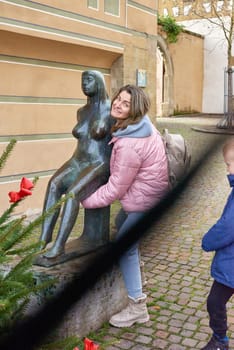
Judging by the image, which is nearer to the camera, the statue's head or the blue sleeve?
the blue sleeve

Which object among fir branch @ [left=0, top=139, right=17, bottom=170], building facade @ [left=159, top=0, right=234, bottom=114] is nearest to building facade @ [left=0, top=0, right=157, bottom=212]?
building facade @ [left=159, top=0, right=234, bottom=114]

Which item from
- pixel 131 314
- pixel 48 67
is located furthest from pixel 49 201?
pixel 48 67

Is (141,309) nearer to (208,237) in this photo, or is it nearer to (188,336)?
(188,336)

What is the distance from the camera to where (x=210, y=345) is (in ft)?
8.34

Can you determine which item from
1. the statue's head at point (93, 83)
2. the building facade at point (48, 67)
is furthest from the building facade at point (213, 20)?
the building facade at point (48, 67)

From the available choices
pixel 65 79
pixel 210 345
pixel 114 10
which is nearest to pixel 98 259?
pixel 210 345

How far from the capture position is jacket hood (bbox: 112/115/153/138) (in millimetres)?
2525

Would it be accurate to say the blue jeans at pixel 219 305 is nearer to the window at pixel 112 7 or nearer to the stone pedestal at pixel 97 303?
the stone pedestal at pixel 97 303

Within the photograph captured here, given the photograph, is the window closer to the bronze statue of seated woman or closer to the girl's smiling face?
the bronze statue of seated woman

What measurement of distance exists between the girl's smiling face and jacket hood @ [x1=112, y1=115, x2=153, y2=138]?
3.2 inches

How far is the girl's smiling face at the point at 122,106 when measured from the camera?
254 centimetres

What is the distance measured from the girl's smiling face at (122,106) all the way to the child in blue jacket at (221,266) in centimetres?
67

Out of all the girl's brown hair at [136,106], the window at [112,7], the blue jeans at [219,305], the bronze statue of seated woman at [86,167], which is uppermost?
the window at [112,7]

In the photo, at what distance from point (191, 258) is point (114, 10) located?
3.59m
